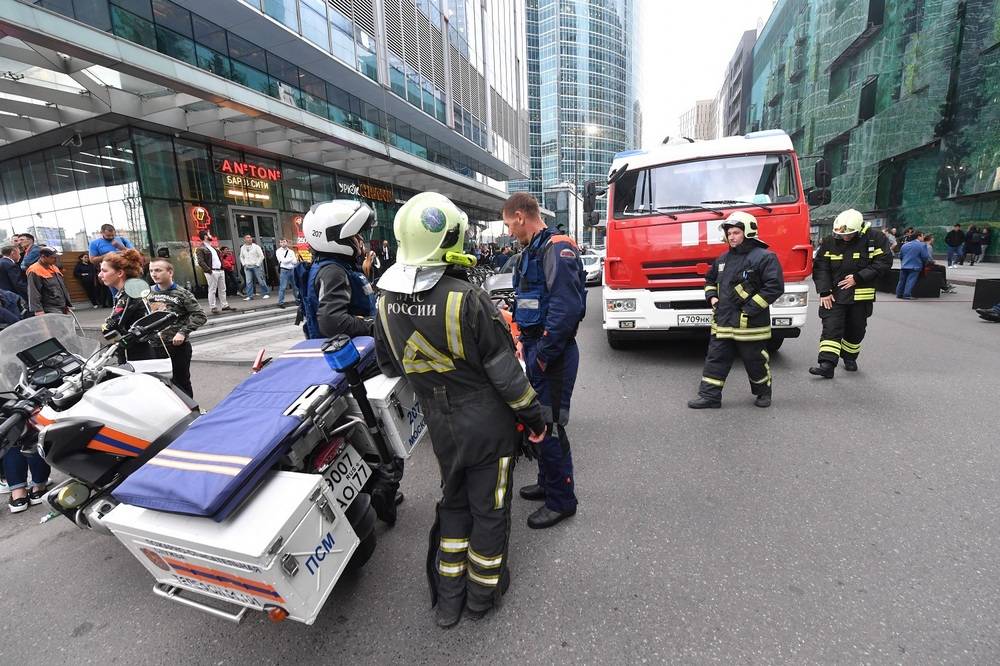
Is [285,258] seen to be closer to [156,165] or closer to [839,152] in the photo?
[156,165]

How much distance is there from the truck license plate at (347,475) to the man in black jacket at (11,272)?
7378mm

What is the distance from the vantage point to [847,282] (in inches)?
193

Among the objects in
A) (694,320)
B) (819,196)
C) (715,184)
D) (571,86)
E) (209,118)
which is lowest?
(694,320)

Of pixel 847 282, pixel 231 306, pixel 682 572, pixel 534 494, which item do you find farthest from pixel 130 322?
pixel 231 306

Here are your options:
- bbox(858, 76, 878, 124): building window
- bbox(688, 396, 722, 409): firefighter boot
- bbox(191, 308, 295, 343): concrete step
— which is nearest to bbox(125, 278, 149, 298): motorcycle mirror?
bbox(688, 396, 722, 409): firefighter boot

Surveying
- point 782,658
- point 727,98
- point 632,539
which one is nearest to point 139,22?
point 632,539

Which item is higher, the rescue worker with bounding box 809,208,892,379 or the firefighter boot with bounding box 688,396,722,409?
the rescue worker with bounding box 809,208,892,379

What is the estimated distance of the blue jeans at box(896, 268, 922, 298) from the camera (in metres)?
10.9

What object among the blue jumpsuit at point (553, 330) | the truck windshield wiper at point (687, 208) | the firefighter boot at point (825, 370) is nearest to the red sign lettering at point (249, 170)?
the truck windshield wiper at point (687, 208)

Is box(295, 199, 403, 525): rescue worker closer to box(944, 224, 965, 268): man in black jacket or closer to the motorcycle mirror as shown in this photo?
the motorcycle mirror

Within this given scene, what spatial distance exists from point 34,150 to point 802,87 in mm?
49472

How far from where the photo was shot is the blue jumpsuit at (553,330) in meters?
2.55

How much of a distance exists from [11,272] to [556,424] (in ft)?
26.9

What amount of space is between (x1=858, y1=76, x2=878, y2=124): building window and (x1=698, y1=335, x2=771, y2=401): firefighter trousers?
3202 cm
